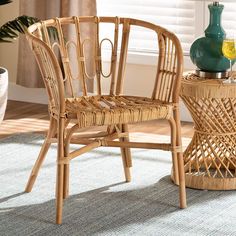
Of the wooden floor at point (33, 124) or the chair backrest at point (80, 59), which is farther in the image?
the wooden floor at point (33, 124)

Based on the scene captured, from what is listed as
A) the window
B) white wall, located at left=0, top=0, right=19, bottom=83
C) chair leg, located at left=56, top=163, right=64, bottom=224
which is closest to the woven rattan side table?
chair leg, located at left=56, top=163, right=64, bottom=224

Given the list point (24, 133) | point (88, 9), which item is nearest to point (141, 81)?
point (88, 9)

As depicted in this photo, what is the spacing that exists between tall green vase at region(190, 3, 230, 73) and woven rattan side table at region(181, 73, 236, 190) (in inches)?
3.0

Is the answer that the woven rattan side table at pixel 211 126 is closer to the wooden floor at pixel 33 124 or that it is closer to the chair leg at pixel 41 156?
the chair leg at pixel 41 156

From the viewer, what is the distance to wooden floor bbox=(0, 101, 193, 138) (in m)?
4.98

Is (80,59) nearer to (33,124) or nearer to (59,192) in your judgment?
(59,192)

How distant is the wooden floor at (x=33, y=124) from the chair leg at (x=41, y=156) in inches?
45.7

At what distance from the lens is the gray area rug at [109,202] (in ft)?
10.8

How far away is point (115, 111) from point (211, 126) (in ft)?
2.23

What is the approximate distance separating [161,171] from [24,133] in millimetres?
1176

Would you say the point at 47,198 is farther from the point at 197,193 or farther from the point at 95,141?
the point at 197,193

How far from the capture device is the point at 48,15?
215 inches

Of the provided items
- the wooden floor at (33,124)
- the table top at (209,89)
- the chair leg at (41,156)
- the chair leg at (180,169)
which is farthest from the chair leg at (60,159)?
the wooden floor at (33,124)

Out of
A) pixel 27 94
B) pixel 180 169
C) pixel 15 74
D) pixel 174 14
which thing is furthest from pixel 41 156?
pixel 15 74
